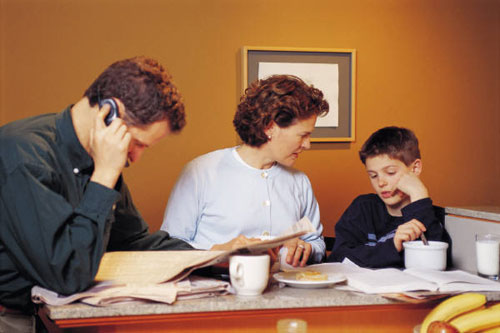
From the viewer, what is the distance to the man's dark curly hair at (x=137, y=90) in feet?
4.51

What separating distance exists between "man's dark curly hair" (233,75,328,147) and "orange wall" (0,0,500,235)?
0.99 meters

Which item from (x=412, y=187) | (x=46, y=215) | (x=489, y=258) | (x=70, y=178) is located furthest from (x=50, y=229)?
(x=412, y=187)

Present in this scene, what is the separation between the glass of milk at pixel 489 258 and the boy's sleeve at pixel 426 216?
270mm

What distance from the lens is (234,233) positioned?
2.15 meters

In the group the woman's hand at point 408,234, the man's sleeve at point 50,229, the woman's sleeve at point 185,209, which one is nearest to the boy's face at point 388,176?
the woman's hand at point 408,234

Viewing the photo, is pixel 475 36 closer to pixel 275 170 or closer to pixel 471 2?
pixel 471 2

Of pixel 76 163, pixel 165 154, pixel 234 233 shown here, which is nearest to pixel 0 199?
pixel 76 163

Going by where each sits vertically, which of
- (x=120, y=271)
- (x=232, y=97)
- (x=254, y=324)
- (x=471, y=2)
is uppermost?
(x=471, y=2)

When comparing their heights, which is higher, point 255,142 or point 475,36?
point 475,36

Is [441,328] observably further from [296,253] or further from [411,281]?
[296,253]

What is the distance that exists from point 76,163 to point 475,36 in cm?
295

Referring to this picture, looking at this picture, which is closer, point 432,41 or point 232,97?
point 232,97

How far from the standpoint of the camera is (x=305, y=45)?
3.28 metres

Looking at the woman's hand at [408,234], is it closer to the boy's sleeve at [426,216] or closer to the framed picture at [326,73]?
the boy's sleeve at [426,216]
